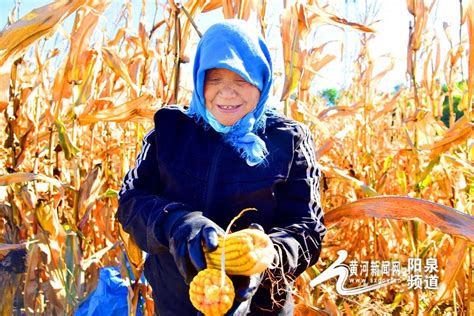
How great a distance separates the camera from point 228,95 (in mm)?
1073

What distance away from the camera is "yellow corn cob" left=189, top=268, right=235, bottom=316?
0.83 metres

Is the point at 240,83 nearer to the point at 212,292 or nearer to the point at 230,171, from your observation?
the point at 230,171

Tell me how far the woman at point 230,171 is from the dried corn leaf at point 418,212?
21 centimetres

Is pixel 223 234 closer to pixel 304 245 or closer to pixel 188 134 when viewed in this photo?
pixel 304 245

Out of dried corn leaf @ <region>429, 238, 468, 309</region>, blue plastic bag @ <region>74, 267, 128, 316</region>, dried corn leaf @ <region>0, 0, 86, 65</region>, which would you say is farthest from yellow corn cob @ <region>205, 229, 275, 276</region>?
blue plastic bag @ <region>74, 267, 128, 316</region>

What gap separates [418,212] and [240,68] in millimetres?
543

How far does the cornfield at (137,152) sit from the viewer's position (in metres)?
1.49

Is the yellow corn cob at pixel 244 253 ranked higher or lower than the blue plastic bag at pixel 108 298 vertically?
higher

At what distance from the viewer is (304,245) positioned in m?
1.05

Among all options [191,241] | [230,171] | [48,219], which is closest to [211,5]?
[230,171]

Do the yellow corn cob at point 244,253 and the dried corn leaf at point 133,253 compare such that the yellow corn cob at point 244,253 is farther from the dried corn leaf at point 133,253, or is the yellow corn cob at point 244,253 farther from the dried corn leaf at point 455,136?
the dried corn leaf at point 455,136

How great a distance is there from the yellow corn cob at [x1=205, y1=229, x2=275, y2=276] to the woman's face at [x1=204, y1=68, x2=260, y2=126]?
11.5 inches

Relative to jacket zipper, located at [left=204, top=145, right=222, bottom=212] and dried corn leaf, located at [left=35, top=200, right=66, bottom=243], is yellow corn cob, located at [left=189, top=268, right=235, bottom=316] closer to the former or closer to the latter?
jacket zipper, located at [left=204, top=145, right=222, bottom=212]

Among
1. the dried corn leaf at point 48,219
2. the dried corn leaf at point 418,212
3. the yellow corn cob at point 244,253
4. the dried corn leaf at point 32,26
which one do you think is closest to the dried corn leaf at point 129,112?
the dried corn leaf at point 48,219
